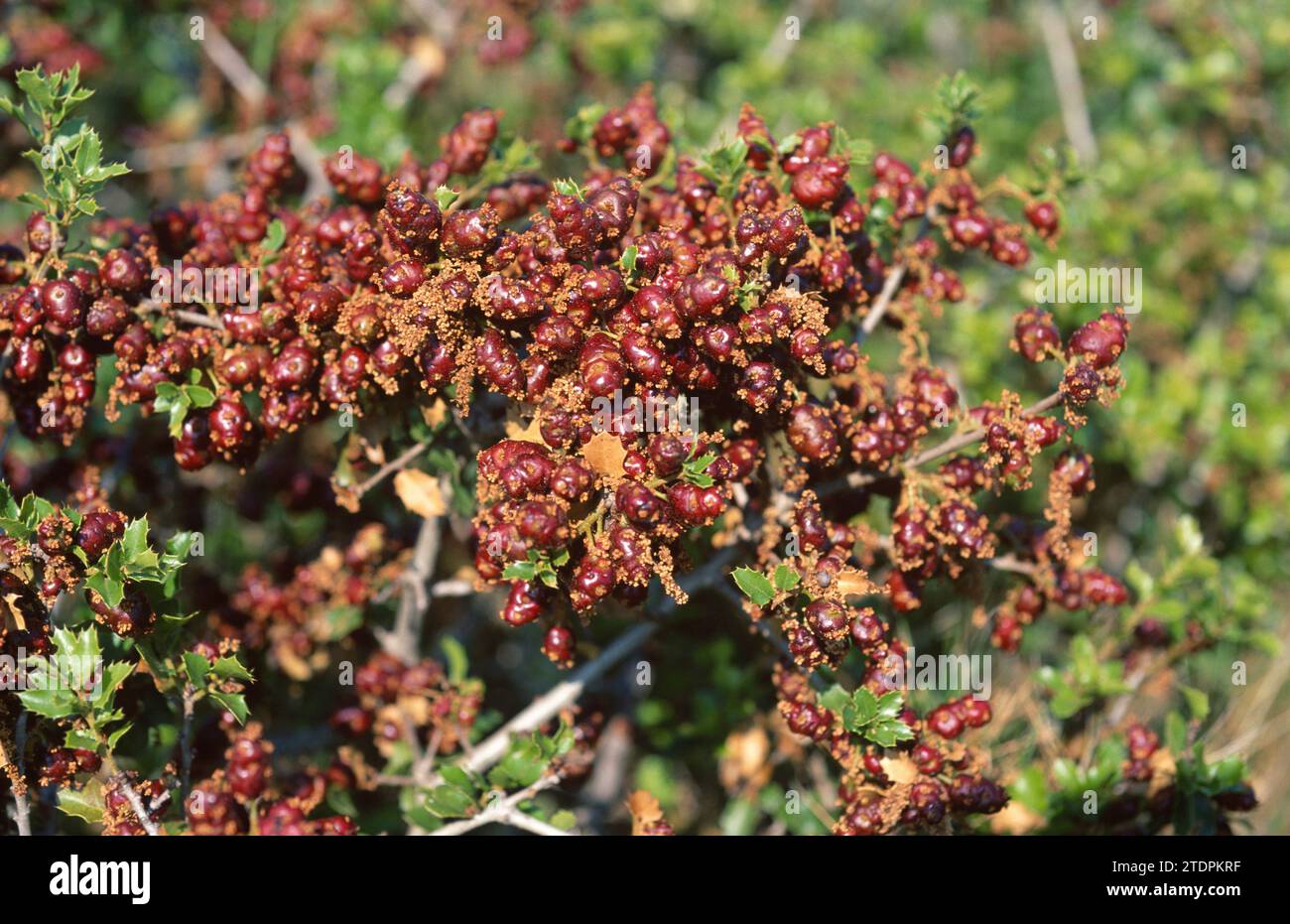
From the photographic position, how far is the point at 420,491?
10.4 feet

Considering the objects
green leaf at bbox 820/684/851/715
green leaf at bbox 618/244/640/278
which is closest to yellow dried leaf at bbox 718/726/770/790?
green leaf at bbox 820/684/851/715

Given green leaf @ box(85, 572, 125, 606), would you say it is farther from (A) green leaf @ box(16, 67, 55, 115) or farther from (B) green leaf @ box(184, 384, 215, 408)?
(A) green leaf @ box(16, 67, 55, 115)

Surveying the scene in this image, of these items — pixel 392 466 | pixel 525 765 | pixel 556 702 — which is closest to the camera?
pixel 525 765

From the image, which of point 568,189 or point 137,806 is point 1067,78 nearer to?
point 568,189

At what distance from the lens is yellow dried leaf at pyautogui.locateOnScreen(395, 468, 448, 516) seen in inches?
125

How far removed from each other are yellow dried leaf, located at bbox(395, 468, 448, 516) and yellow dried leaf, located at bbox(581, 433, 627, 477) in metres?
0.83

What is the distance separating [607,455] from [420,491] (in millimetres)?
898

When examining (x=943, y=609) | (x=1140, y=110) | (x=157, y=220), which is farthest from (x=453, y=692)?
(x=1140, y=110)

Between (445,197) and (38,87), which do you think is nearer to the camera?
(445,197)

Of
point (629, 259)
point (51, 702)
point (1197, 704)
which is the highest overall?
point (629, 259)

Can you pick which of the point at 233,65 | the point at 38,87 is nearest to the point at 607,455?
the point at 38,87

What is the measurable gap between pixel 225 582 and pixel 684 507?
9.61ft

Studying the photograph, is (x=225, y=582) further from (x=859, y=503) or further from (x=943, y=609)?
(x=943, y=609)
